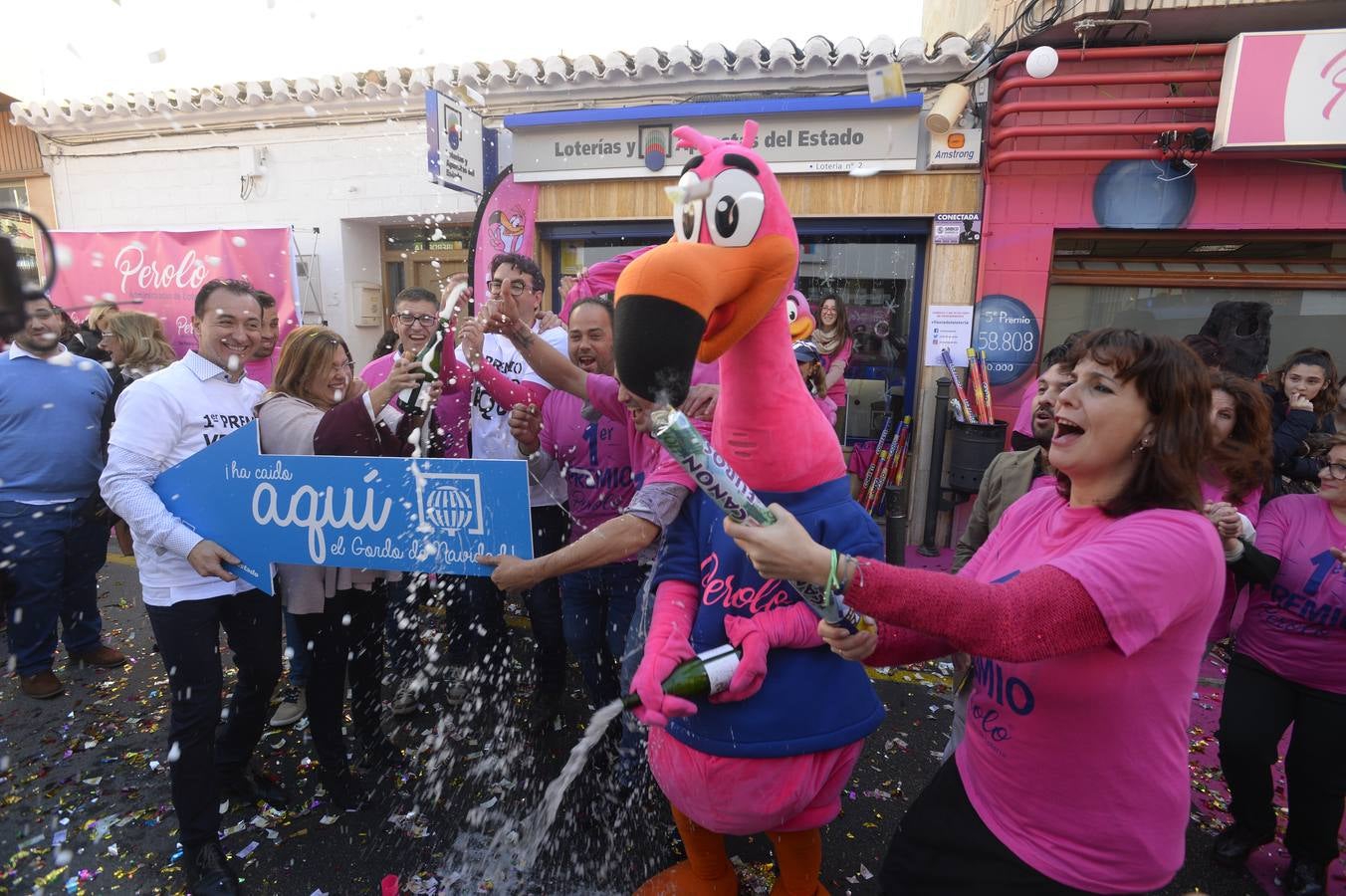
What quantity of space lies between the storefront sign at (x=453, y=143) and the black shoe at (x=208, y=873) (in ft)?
15.9

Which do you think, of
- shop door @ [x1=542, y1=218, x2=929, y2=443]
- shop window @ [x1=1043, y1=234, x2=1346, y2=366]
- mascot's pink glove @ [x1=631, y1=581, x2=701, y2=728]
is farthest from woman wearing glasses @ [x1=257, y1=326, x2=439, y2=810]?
shop window @ [x1=1043, y1=234, x2=1346, y2=366]

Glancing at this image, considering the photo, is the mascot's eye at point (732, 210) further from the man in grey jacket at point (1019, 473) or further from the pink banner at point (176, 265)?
the pink banner at point (176, 265)

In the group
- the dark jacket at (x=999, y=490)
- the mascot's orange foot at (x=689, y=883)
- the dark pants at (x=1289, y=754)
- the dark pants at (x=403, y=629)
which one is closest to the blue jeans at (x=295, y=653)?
the dark pants at (x=403, y=629)

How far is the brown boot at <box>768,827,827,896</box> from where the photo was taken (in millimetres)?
1921

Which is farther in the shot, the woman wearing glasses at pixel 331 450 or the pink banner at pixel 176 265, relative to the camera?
the pink banner at pixel 176 265

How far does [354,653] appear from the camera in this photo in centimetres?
293

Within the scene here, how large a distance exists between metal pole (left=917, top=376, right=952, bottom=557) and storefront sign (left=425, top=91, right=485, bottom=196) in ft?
14.6

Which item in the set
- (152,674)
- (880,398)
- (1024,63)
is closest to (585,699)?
(152,674)

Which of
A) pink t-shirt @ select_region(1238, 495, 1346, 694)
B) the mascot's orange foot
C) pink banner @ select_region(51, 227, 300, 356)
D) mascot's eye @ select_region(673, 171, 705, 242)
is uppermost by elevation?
pink banner @ select_region(51, 227, 300, 356)

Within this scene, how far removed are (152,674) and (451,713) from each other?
1.89 meters

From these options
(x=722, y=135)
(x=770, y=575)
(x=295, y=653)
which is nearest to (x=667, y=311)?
(x=770, y=575)

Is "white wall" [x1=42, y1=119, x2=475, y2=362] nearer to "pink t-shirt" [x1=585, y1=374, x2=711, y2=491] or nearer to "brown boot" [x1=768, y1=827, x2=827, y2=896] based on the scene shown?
"pink t-shirt" [x1=585, y1=374, x2=711, y2=491]

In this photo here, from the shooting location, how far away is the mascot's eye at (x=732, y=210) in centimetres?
151

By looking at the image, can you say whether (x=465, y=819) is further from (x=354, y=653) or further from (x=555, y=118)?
(x=555, y=118)
